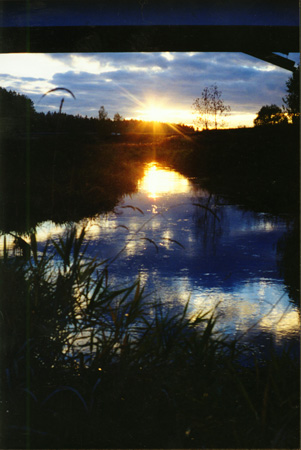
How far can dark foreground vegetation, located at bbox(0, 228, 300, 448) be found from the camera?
1.90m

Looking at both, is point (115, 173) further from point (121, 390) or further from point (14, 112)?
point (121, 390)

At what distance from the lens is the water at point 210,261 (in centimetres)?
318

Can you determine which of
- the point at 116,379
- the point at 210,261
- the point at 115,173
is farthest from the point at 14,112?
the point at 116,379

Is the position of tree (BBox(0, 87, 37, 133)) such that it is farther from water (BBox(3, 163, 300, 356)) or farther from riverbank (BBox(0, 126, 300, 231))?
water (BBox(3, 163, 300, 356))

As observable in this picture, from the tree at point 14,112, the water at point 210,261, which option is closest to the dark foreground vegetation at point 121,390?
the water at point 210,261

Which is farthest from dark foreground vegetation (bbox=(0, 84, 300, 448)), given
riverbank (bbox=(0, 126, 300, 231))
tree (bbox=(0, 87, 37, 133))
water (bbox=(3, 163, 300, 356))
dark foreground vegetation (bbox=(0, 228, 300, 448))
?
tree (bbox=(0, 87, 37, 133))

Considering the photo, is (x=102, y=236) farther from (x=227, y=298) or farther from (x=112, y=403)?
(x=112, y=403)

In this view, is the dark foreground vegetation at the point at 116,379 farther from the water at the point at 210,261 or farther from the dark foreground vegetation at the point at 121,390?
the water at the point at 210,261

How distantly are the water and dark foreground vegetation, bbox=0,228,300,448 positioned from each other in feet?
0.95

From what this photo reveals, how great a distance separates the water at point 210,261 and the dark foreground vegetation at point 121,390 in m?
0.29

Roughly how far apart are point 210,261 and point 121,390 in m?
2.70

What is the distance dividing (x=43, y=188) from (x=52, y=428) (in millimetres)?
7289

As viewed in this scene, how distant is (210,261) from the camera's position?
472 centimetres
